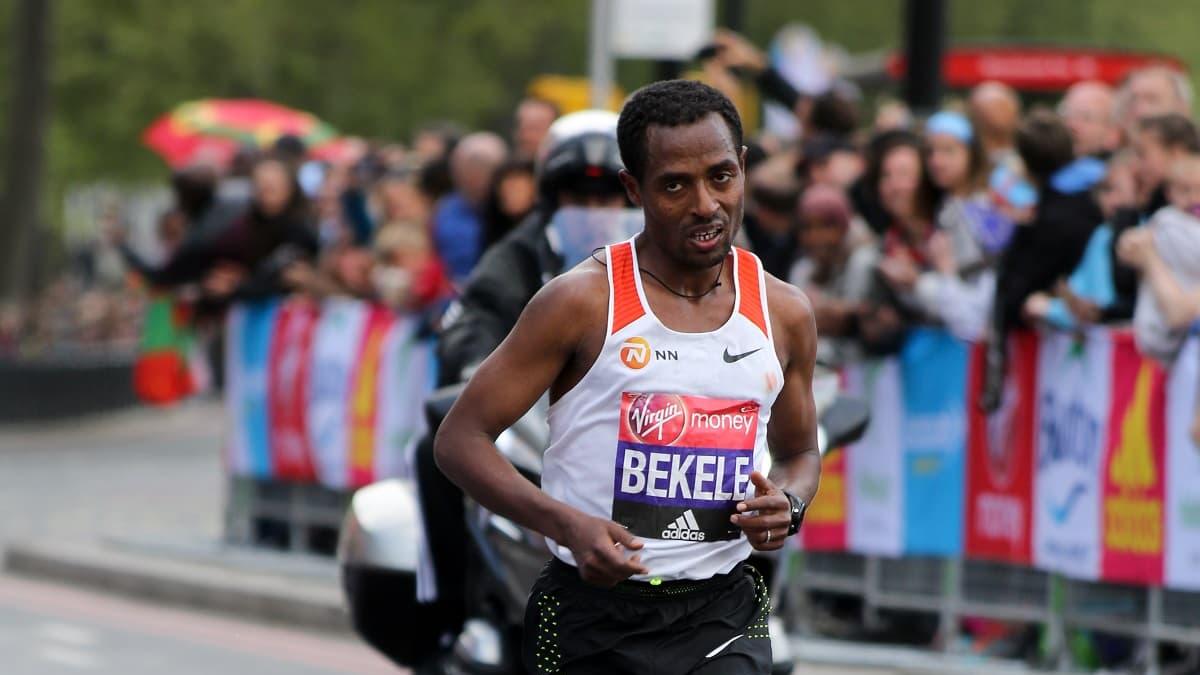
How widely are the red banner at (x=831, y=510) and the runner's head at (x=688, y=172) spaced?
565 centimetres

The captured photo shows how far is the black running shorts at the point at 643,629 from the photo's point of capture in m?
4.29

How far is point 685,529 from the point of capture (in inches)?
166

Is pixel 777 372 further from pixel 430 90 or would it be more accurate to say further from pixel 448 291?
pixel 430 90

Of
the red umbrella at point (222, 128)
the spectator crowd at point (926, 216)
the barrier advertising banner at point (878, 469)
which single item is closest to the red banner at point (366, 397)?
the spectator crowd at point (926, 216)

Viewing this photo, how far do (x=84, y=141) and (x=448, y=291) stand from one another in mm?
23363

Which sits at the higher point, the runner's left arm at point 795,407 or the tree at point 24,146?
the runner's left arm at point 795,407

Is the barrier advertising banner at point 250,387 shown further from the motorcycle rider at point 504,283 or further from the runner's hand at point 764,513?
the runner's hand at point 764,513

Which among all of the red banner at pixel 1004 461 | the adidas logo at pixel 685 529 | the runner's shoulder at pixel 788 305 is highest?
the runner's shoulder at pixel 788 305

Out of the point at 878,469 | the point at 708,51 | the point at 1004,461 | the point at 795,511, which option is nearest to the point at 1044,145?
the point at 1004,461

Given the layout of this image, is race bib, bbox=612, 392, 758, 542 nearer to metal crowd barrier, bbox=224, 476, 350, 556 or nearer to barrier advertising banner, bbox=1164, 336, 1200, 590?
barrier advertising banner, bbox=1164, 336, 1200, 590

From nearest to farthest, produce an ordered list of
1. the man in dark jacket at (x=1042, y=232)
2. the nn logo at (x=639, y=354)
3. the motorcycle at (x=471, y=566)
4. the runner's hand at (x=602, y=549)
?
the runner's hand at (x=602, y=549)
the nn logo at (x=639, y=354)
the motorcycle at (x=471, y=566)
the man in dark jacket at (x=1042, y=232)

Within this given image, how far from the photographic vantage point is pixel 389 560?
6617 millimetres

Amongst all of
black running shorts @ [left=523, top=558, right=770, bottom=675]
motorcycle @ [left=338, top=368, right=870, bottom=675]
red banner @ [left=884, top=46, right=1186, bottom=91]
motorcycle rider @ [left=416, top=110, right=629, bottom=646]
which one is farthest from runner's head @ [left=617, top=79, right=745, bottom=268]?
red banner @ [left=884, top=46, right=1186, bottom=91]

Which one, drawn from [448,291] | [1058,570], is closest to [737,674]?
[1058,570]
